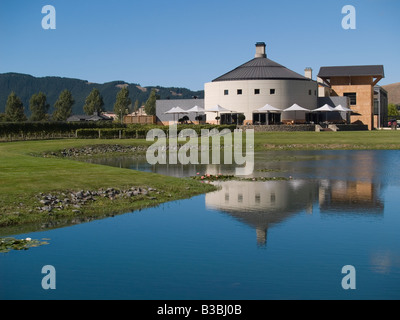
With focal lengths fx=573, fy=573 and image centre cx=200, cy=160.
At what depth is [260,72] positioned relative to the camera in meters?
96.9

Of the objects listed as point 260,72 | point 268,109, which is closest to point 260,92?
point 260,72

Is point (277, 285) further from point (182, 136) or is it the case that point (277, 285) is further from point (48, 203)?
point (182, 136)

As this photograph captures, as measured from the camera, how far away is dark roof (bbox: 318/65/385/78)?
113 metres

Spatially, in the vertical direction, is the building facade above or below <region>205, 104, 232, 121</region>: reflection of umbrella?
above

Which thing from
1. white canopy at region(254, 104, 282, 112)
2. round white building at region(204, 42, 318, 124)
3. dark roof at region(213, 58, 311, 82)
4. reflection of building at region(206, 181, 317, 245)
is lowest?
reflection of building at region(206, 181, 317, 245)

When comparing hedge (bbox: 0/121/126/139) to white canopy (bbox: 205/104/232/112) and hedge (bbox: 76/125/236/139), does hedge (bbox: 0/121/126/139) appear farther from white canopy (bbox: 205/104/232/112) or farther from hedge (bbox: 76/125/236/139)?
white canopy (bbox: 205/104/232/112)

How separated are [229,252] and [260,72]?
3276 inches

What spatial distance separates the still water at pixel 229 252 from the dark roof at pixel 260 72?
7049 cm

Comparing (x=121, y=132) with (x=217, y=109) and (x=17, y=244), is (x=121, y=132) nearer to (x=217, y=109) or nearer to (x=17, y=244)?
(x=217, y=109)

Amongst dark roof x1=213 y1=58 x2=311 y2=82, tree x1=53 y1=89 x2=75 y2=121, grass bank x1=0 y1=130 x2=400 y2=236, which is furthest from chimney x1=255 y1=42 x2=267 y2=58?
tree x1=53 y1=89 x2=75 y2=121

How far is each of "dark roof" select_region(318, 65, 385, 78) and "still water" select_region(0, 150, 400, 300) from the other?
9071cm

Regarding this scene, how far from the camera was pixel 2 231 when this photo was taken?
18.4m
